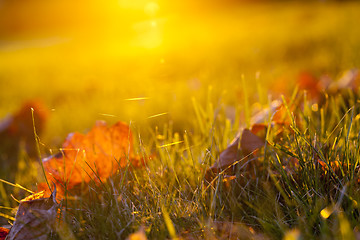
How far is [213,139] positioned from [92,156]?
43cm

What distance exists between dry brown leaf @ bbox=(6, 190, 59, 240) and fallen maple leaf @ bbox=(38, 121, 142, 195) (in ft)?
0.65

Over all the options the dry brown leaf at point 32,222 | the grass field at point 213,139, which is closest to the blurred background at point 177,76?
the grass field at point 213,139

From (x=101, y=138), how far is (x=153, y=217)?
41 centimetres

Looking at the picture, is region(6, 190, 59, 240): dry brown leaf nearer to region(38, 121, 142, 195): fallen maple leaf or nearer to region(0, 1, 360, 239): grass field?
region(0, 1, 360, 239): grass field

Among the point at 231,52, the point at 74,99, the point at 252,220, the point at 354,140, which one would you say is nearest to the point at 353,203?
the point at 252,220

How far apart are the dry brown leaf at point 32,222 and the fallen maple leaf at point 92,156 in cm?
20

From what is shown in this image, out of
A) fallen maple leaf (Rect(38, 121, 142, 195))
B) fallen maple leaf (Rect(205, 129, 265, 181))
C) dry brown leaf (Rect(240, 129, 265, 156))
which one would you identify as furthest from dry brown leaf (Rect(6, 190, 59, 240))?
dry brown leaf (Rect(240, 129, 265, 156))

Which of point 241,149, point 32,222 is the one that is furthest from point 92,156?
point 241,149

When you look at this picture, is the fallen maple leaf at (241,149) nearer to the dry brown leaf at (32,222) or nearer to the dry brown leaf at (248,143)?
the dry brown leaf at (248,143)

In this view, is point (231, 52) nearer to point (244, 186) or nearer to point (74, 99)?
point (74, 99)

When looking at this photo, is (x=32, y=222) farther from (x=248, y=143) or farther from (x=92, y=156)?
(x=248, y=143)

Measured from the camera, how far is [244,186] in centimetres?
122

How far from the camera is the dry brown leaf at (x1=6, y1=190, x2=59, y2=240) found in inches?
40.4

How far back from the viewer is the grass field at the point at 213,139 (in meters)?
1.03
